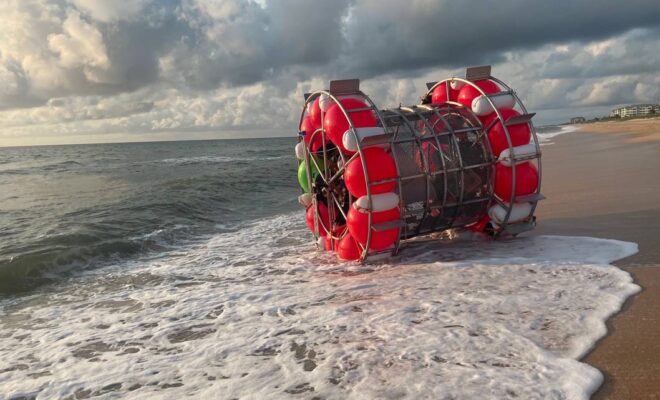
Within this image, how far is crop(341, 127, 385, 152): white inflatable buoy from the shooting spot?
258 inches

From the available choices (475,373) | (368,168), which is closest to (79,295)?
(368,168)

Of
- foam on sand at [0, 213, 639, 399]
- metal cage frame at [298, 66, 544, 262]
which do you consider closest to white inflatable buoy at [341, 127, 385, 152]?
metal cage frame at [298, 66, 544, 262]

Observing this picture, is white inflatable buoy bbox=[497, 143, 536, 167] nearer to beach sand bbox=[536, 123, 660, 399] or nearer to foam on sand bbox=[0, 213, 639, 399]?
foam on sand bbox=[0, 213, 639, 399]

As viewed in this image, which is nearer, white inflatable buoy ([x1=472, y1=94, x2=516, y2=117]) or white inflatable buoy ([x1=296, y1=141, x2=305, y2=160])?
white inflatable buoy ([x1=472, y1=94, x2=516, y2=117])

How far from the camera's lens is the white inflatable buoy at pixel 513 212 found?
738 cm

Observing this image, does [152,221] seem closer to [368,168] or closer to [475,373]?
[368,168]

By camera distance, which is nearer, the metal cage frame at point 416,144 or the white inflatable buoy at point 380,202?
the white inflatable buoy at point 380,202

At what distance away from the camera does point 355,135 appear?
655 centimetres

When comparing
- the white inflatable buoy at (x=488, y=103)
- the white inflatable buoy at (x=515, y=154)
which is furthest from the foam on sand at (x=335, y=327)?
the white inflatable buoy at (x=488, y=103)

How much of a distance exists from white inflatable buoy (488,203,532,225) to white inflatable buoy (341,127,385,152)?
2179 millimetres

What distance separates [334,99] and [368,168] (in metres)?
1.25

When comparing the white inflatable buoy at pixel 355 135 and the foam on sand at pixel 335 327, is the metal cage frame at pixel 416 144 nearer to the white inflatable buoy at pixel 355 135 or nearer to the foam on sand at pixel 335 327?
the white inflatable buoy at pixel 355 135

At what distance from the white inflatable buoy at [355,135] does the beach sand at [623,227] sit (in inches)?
132

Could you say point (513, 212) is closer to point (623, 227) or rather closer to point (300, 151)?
point (623, 227)
